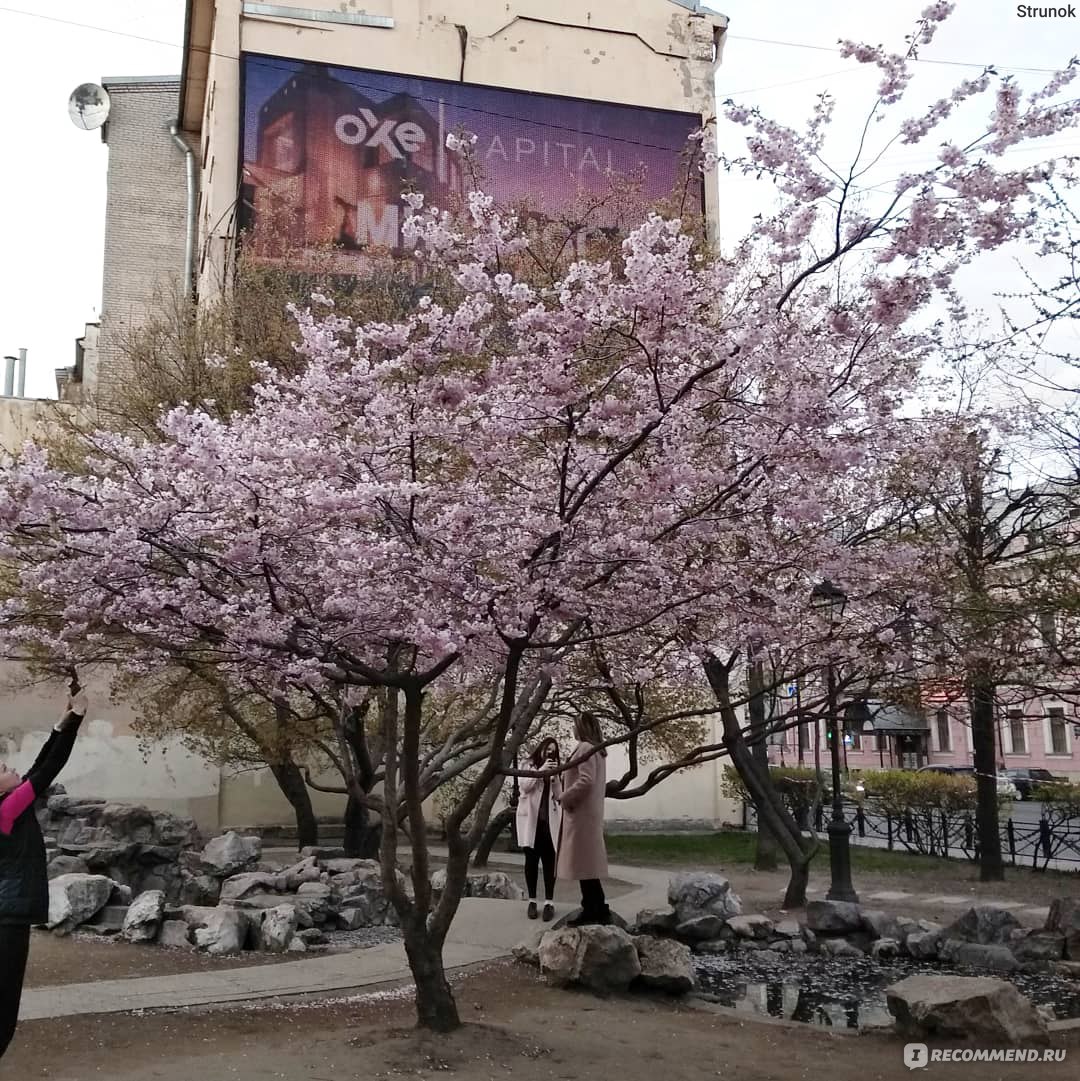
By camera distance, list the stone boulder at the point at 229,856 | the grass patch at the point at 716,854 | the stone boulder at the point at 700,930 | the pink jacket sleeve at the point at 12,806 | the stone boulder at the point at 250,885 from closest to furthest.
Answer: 1. the pink jacket sleeve at the point at 12,806
2. the stone boulder at the point at 700,930
3. the stone boulder at the point at 250,885
4. the stone boulder at the point at 229,856
5. the grass patch at the point at 716,854

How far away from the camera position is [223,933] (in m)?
9.85

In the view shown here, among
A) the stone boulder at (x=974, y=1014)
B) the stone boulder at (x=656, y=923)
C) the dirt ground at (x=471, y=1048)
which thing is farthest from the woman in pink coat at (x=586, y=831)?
the stone boulder at (x=974, y=1014)

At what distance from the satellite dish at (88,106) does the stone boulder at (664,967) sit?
1025 inches

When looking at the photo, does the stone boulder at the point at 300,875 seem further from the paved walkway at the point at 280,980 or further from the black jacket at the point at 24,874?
the black jacket at the point at 24,874

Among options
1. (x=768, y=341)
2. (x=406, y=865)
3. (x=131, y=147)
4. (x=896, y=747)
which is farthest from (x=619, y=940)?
A: (x=896, y=747)

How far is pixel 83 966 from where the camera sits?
8992 mm

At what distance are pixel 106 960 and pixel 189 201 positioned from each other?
21.5 m

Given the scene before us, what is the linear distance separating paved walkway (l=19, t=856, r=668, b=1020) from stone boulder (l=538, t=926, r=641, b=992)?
3.85 ft

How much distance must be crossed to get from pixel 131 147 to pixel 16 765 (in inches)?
609

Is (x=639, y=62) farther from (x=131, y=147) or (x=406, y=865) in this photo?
(x=406, y=865)

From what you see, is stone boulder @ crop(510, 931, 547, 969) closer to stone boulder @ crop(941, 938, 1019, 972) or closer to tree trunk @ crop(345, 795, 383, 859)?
stone boulder @ crop(941, 938, 1019, 972)

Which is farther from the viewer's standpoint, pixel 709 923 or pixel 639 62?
pixel 639 62

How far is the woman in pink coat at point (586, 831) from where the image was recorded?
9461mm

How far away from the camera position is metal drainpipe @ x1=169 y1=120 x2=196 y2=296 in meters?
26.3
